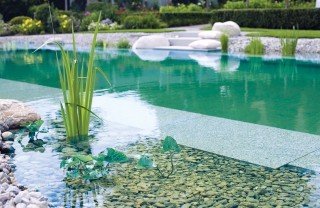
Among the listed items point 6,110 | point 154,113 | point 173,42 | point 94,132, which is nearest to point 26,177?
point 94,132

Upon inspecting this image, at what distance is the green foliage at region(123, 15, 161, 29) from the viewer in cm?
1983

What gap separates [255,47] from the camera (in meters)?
12.5

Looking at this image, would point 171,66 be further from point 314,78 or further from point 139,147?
point 139,147

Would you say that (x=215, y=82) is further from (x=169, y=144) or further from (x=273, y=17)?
(x=273, y=17)

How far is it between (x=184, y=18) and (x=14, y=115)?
17.6 metres

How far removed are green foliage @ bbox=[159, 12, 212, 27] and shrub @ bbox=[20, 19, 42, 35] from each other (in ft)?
17.9

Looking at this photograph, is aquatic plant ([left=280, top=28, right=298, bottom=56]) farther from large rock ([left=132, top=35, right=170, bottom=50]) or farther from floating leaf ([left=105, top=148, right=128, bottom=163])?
floating leaf ([left=105, top=148, right=128, bottom=163])

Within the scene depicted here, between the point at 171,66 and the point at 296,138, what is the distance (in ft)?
20.9

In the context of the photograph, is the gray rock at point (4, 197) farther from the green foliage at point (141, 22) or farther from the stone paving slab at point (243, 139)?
the green foliage at point (141, 22)

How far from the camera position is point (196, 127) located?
488cm

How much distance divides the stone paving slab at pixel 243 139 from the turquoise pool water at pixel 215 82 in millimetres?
368

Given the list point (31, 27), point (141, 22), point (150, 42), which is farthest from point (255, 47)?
point (31, 27)

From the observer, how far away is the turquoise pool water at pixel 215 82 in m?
5.74

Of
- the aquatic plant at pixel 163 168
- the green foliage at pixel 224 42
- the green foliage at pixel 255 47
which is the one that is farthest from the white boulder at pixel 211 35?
the aquatic plant at pixel 163 168
